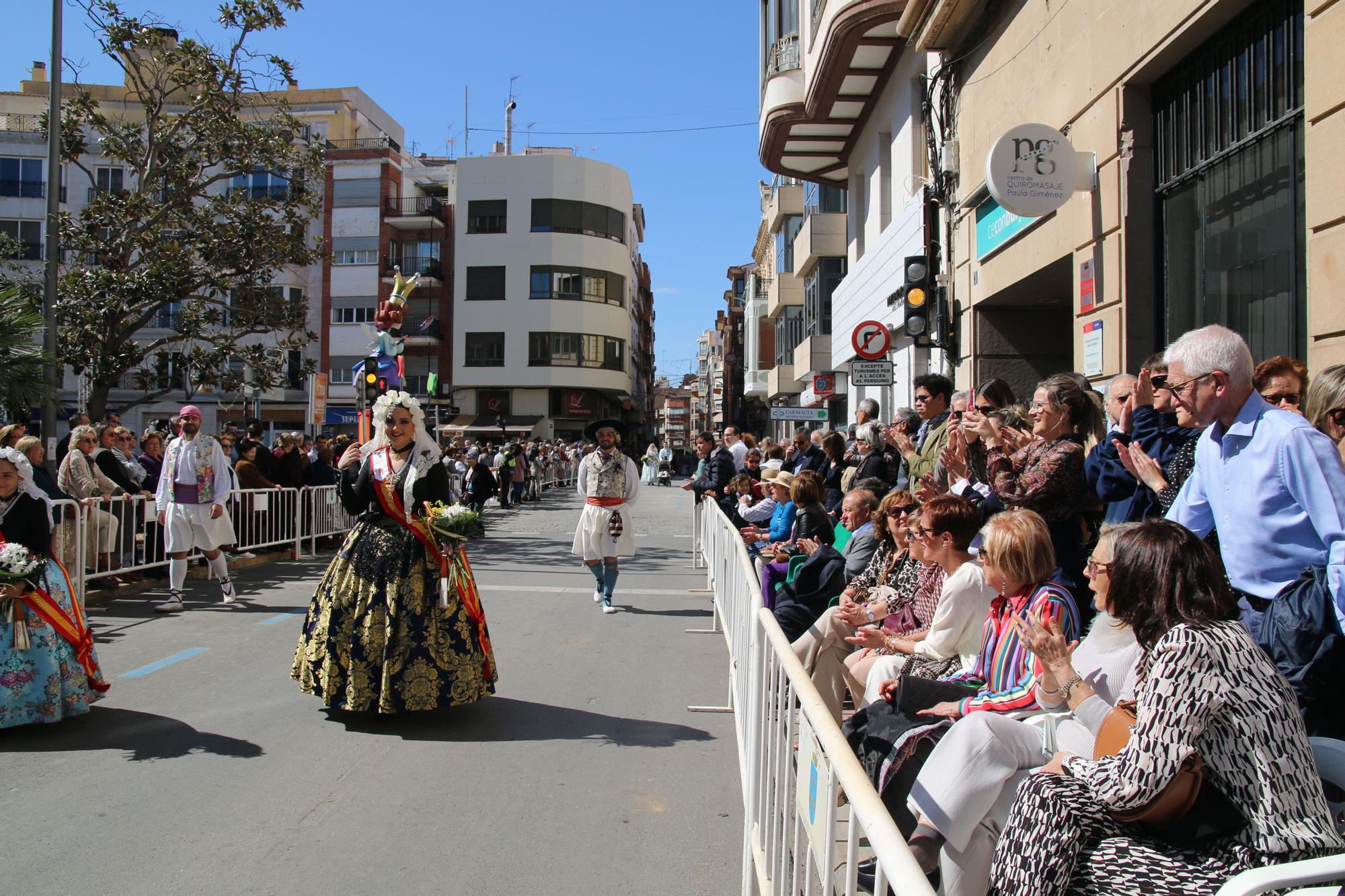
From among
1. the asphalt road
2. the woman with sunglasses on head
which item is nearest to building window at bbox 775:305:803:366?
the asphalt road

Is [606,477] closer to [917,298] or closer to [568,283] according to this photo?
[917,298]

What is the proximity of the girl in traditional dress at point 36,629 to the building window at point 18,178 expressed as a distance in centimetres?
4297


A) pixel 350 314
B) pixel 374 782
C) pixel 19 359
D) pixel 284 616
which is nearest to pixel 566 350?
pixel 350 314

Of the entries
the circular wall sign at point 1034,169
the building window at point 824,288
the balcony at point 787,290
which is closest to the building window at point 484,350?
the balcony at point 787,290

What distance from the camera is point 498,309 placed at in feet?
154

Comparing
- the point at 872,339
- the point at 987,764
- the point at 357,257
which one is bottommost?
the point at 987,764

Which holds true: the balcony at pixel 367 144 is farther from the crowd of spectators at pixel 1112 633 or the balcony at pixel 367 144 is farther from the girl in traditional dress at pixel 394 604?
the crowd of spectators at pixel 1112 633

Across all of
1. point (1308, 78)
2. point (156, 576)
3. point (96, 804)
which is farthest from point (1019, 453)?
point (156, 576)

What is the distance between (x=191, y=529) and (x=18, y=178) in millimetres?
40052

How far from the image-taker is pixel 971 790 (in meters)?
2.67

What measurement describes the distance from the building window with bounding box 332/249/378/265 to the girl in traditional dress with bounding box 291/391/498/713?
44.0 metres

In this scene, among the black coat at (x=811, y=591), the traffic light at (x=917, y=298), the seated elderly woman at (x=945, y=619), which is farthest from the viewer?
the traffic light at (x=917, y=298)

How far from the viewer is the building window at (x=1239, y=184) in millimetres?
5863

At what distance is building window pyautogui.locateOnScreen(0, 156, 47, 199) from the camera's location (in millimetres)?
40375
